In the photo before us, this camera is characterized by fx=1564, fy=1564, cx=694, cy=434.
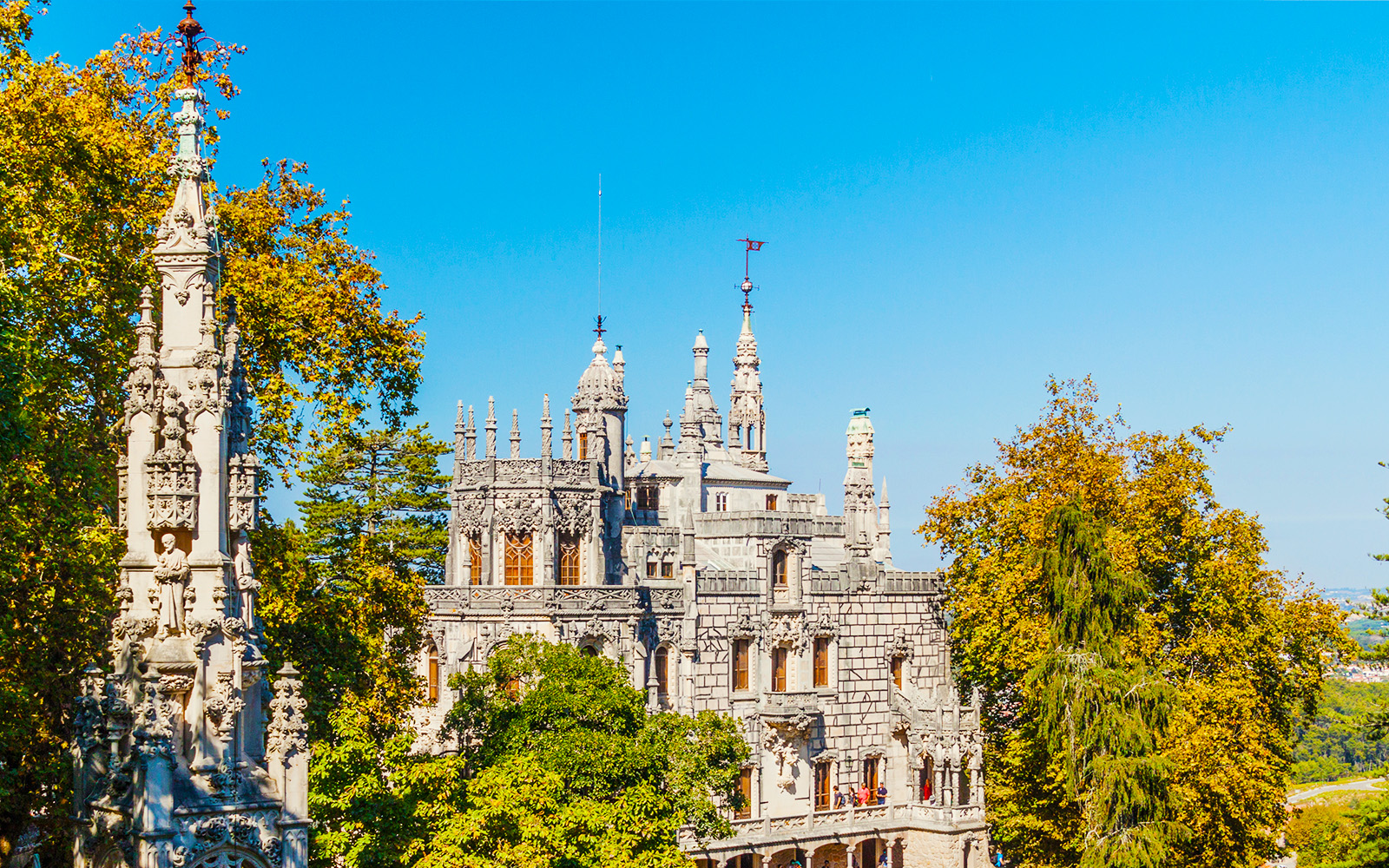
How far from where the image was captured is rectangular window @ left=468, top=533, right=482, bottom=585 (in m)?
57.8

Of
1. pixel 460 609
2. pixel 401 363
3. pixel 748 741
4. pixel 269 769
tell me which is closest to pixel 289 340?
pixel 401 363

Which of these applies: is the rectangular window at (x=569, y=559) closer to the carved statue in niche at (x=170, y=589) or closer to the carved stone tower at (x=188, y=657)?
the carved stone tower at (x=188, y=657)

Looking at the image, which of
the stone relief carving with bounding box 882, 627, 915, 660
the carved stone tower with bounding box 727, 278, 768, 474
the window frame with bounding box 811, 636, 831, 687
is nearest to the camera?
the window frame with bounding box 811, 636, 831, 687

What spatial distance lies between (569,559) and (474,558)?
11.5 feet

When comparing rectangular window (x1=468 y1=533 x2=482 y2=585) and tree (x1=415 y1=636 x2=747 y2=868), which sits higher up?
rectangular window (x1=468 y1=533 x2=482 y2=585)

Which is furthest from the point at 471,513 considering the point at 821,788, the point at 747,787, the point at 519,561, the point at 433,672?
the point at 821,788

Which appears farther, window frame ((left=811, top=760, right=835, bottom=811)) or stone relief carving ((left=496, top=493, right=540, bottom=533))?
window frame ((left=811, top=760, right=835, bottom=811))

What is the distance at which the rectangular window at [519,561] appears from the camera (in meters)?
57.2

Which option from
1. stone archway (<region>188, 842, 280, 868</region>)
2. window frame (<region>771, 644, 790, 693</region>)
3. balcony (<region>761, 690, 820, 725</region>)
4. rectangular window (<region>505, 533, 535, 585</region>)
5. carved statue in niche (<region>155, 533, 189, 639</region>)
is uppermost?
carved statue in niche (<region>155, 533, 189, 639</region>)

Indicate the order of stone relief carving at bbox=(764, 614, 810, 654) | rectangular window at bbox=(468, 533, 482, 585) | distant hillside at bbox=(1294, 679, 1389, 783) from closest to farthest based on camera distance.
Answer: rectangular window at bbox=(468, 533, 482, 585) < stone relief carving at bbox=(764, 614, 810, 654) < distant hillside at bbox=(1294, 679, 1389, 783)

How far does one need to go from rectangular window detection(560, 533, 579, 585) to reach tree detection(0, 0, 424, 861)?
2231cm

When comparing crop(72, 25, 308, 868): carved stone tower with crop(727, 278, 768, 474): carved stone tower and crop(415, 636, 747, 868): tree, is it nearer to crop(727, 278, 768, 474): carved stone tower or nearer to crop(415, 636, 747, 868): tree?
crop(415, 636, 747, 868): tree

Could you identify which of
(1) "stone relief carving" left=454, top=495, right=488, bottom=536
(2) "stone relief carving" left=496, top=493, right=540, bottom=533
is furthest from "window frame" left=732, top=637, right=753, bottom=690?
(1) "stone relief carving" left=454, top=495, right=488, bottom=536

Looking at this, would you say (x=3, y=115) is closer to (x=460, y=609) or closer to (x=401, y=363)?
(x=401, y=363)
